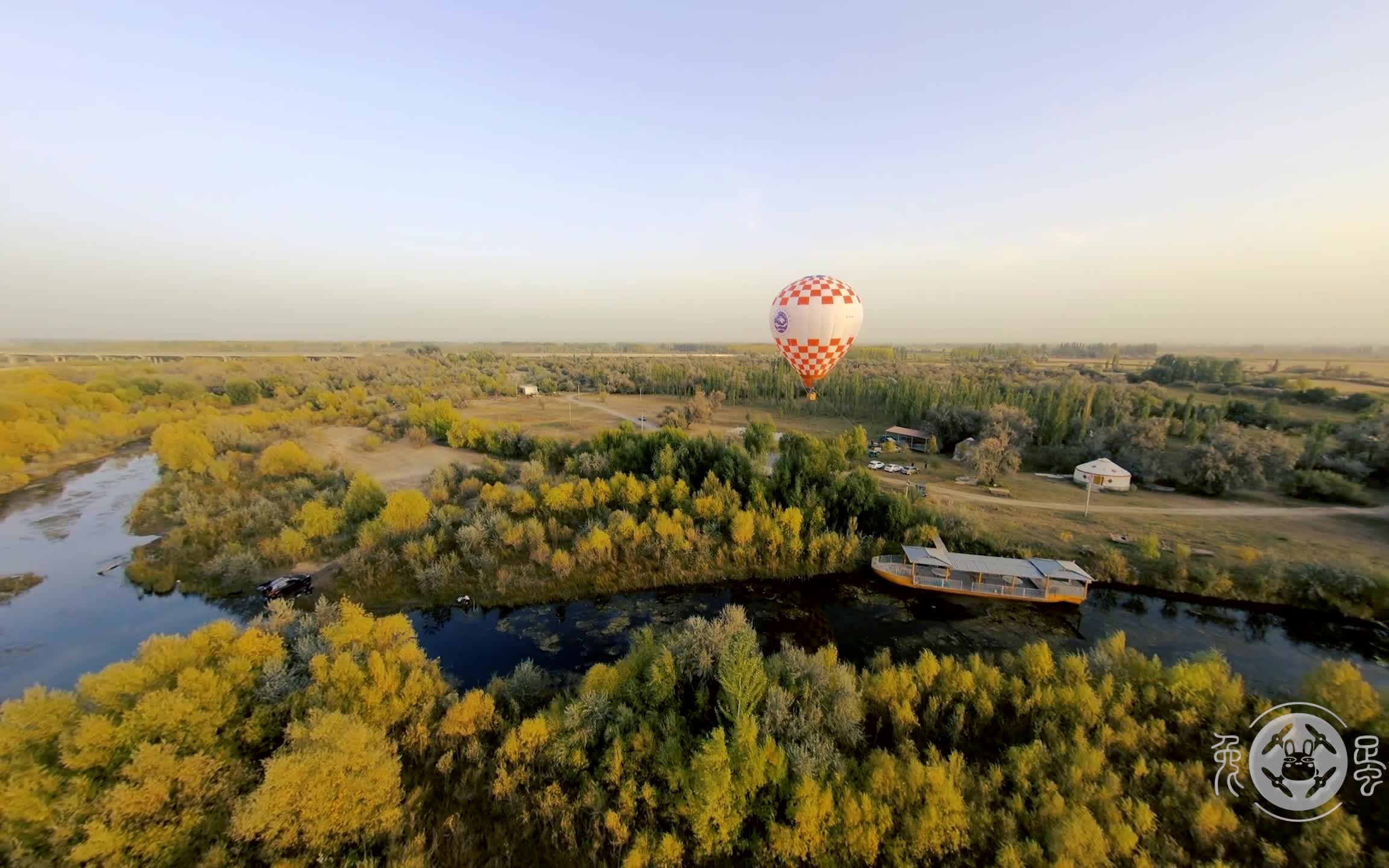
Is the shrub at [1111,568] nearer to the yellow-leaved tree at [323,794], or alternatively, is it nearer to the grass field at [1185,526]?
the grass field at [1185,526]

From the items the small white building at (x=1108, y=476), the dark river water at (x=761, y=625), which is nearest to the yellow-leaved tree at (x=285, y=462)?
the dark river water at (x=761, y=625)

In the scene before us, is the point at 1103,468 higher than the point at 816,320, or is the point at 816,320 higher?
the point at 816,320

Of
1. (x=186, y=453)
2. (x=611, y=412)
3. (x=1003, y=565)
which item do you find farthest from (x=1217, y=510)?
(x=186, y=453)

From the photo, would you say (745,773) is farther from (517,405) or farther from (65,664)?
(517,405)

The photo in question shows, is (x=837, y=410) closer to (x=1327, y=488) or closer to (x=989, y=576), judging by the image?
(x=1327, y=488)

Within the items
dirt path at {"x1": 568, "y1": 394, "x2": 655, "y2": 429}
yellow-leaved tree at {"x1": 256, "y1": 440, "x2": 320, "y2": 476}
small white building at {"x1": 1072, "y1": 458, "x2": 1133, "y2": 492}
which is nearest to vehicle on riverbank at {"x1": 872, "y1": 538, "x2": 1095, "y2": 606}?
small white building at {"x1": 1072, "y1": 458, "x2": 1133, "y2": 492}

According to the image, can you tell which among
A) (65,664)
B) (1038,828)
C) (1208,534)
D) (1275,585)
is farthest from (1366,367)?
(65,664)
